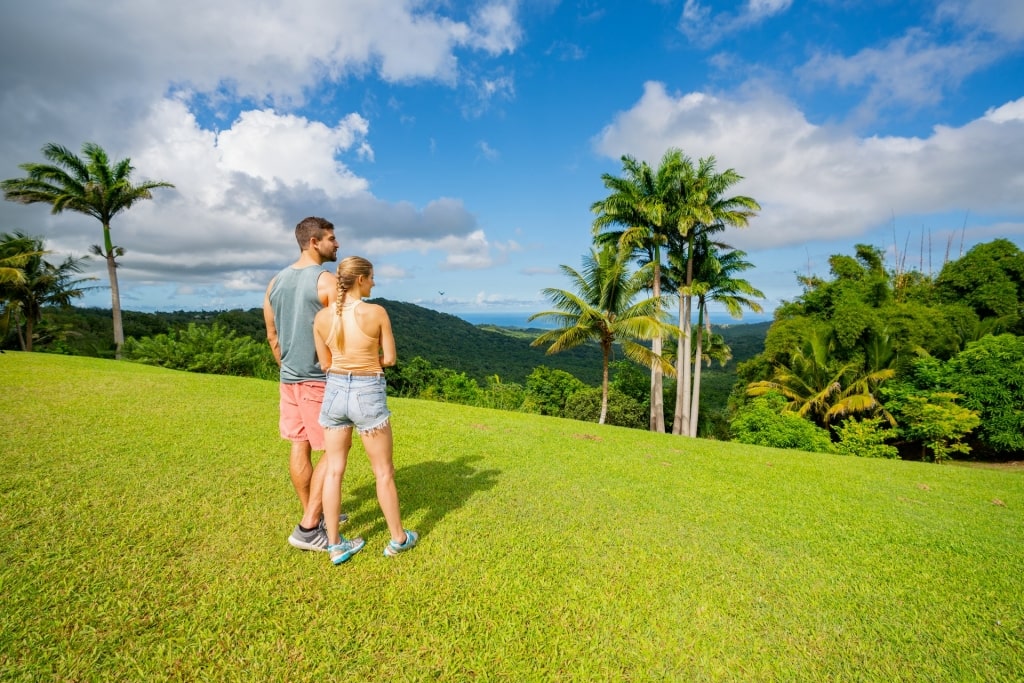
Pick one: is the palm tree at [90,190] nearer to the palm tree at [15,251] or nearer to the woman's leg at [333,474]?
the palm tree at [15,251]

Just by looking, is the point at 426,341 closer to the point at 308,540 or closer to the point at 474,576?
the point at 308,540

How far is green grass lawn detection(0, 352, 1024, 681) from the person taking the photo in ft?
7.82

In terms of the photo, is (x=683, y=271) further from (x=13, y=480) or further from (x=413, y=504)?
(x=13, y=480)

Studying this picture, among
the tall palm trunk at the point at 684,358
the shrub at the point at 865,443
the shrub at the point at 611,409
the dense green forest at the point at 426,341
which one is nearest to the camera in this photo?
the shrub at the point at 865,443

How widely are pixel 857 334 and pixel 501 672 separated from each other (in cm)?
2430

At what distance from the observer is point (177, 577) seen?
2.85 m

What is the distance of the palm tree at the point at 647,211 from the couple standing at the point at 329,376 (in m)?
17.4

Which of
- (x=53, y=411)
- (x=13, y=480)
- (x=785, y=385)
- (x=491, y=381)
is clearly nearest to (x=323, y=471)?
(x=13, y=480)

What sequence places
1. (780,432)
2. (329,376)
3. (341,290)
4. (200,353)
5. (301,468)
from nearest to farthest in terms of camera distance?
(341,290), (329,376), (301,468), (780,432), (200,353)

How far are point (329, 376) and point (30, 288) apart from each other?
34030mm

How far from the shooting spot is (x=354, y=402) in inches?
120

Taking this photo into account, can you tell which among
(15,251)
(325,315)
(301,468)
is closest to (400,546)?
(301,468)

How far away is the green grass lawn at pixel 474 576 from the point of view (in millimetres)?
2383

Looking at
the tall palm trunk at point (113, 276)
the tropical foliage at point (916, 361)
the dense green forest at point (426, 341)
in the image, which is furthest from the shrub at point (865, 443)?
the tall palm trunk at point (113, 276)
